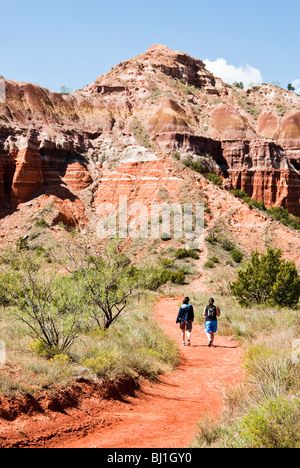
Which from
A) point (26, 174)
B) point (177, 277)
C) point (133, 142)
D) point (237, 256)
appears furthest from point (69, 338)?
point (133, 142)

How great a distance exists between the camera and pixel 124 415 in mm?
7309

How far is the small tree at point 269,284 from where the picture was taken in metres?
20.5

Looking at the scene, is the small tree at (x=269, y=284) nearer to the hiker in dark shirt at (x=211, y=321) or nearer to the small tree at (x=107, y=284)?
the hiker in dark shirt at (x=211, y=321)

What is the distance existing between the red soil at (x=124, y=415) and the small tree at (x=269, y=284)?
434 inches

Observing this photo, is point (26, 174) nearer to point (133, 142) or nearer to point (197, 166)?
point (133, 142)

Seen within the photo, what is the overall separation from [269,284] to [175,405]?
14845mm

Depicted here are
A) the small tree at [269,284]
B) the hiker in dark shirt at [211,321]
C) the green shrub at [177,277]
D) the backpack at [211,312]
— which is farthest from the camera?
the green shrub at [177,277]

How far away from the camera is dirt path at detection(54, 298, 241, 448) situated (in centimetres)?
600

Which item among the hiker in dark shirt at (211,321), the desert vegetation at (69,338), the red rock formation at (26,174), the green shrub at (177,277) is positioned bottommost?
the green shrub at (177,277)

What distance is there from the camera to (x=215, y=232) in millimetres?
39469

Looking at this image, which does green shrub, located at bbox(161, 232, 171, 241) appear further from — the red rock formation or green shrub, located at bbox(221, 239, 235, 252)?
the red rock formation

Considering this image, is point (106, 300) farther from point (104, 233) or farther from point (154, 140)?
point (154, 140)

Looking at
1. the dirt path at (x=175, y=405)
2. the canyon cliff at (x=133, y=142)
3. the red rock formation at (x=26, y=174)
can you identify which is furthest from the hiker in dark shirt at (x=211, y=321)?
the red rock formation at (x=26, y=174)
